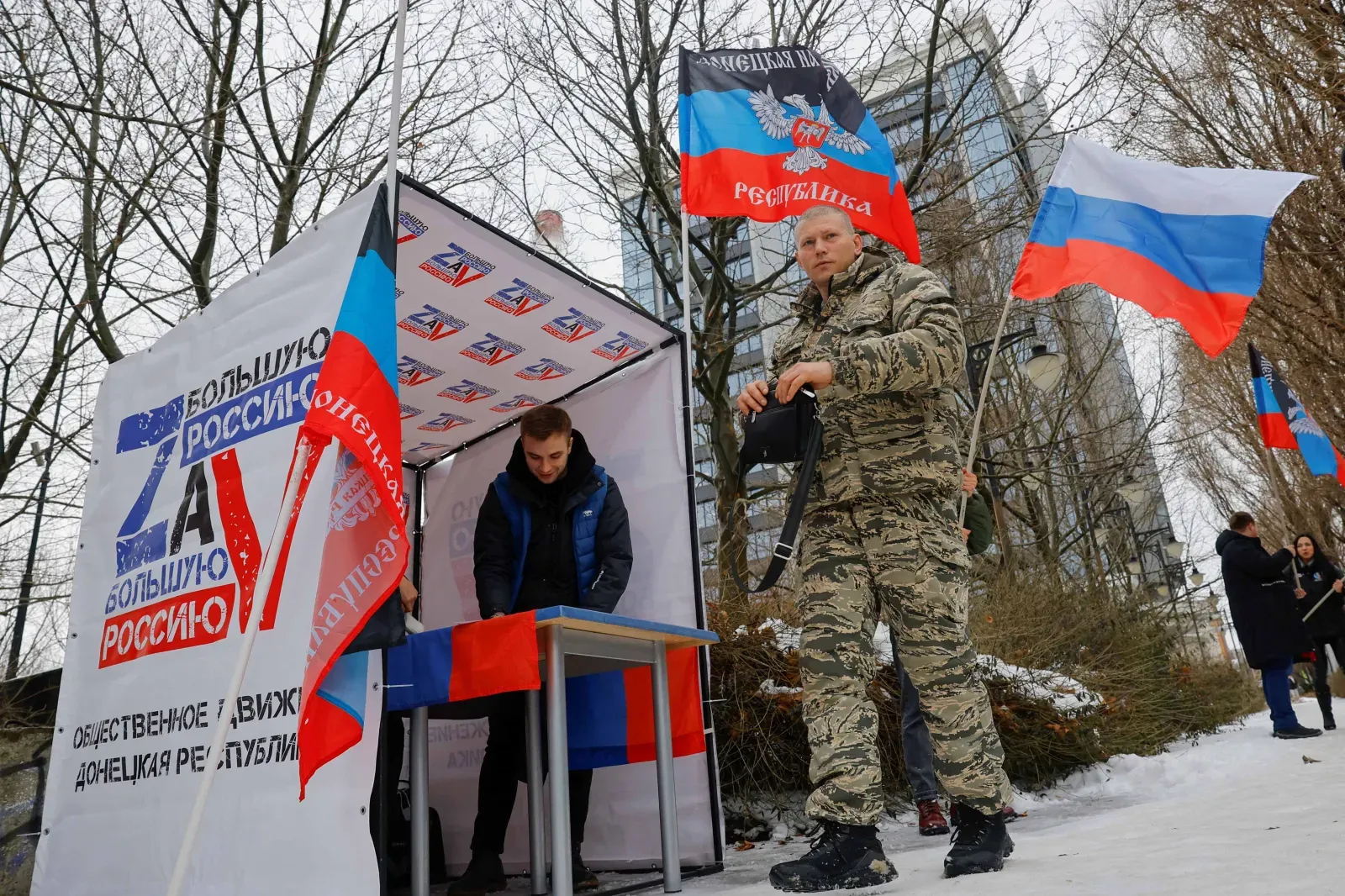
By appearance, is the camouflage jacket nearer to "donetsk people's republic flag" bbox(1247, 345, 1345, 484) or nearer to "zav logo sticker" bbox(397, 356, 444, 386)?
"zav logo sticker" bbox(397, 356, 444, 386)

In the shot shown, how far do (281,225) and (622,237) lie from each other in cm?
403

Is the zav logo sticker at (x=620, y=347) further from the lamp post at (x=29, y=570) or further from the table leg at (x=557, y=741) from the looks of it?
the lamp post at (x=29, y=570)

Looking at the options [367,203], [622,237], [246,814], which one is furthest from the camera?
[622,237]

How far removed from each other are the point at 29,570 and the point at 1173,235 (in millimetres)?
9363

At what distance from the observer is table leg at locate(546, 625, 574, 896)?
3008mm

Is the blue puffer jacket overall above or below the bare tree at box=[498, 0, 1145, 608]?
below

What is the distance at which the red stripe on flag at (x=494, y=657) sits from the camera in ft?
9.63

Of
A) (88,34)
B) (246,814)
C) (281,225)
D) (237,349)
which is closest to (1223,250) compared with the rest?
(237,349)

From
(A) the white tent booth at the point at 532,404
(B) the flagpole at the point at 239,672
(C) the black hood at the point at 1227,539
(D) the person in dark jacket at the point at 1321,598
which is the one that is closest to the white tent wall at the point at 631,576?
(A) the white tent booth at the point at 532,404

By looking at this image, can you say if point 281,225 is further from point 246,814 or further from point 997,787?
point 997,787

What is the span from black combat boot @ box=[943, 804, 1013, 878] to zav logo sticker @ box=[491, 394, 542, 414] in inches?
117

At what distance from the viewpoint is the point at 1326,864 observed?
7.98 feet

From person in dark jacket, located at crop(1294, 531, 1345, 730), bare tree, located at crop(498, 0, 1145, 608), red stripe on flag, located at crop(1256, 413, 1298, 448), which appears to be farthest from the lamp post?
person in dark jacket, located at crop(1294, 531, 1345, 730)

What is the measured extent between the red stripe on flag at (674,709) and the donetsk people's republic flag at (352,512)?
52.7 inches
